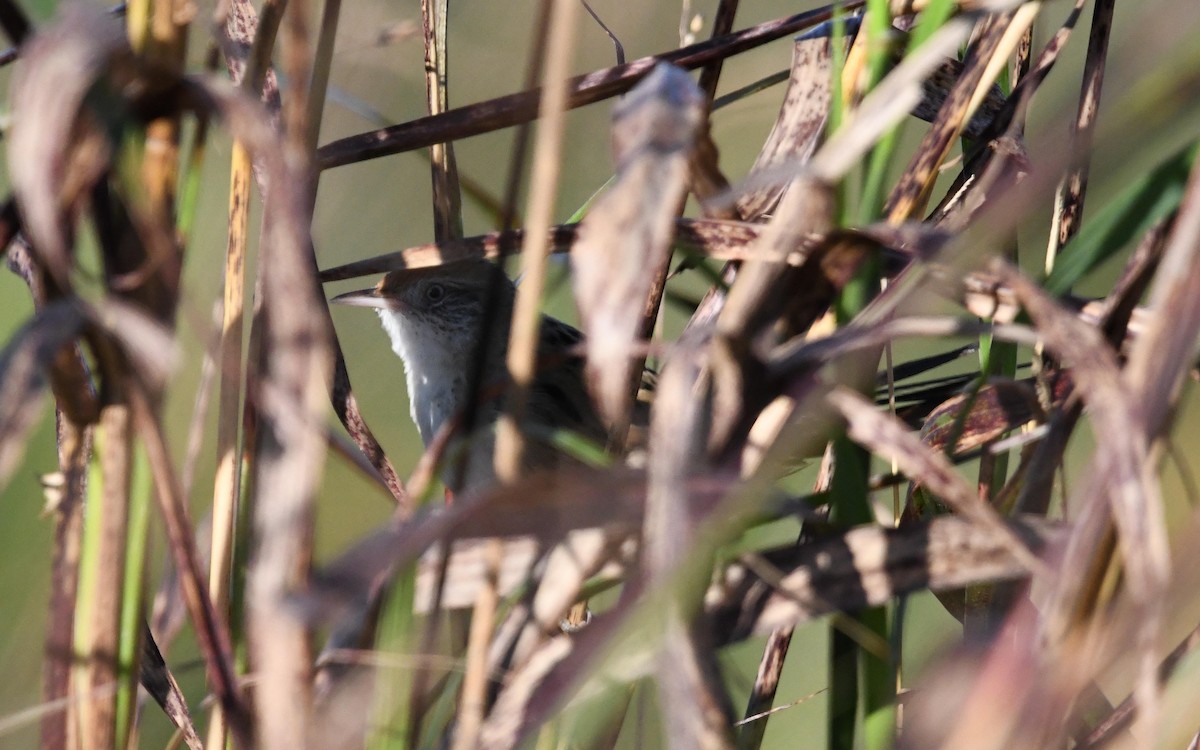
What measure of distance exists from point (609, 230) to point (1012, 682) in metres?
0.47

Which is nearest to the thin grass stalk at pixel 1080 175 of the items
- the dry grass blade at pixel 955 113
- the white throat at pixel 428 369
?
the dry grass blade at pixel 955 113

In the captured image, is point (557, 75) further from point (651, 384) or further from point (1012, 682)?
point (651, 384)

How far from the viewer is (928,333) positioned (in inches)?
40.1

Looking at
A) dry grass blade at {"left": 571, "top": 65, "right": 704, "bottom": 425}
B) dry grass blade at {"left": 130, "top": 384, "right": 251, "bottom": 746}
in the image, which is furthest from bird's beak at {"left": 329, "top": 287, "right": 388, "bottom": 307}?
dry grass blade at {"left": 571, "top": 65, "right": 704, "bottom": 425}

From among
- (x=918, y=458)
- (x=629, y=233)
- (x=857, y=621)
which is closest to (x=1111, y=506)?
(x=918, y=458)

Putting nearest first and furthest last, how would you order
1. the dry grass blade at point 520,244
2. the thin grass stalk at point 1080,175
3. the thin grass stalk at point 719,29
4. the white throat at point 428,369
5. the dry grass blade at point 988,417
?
the dry grass blade at point 520,244 < the dry grass blade at point 988,417 < the thin grass stalk at point 1080,175 < the thin grass stalk at point 719,29 < the white throat at point 428,369

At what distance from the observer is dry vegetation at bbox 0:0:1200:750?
90 centimetres

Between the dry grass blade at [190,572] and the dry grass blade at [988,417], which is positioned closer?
the dry grass blade at [190,572]

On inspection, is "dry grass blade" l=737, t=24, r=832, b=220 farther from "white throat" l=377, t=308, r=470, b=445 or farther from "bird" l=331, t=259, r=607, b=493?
"white throat" l=377, t=308, r=470, b=445

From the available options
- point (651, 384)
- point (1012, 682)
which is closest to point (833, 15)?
point (1012, 682)

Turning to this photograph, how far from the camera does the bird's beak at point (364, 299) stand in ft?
10.6

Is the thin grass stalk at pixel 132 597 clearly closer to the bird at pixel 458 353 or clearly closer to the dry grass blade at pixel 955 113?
the dry grass blade at pixel 955 113

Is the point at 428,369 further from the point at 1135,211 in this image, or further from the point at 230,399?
the point at 1135,211

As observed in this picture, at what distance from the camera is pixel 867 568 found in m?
1.09
